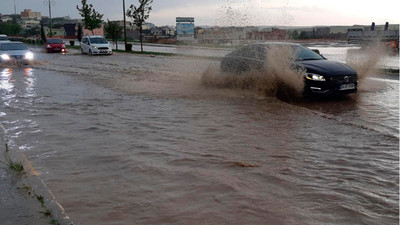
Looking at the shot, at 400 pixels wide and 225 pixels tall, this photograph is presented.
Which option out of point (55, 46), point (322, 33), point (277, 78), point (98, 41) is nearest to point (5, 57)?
point (98, 41)

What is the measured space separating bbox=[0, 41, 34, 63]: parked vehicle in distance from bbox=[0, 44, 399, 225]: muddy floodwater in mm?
12680

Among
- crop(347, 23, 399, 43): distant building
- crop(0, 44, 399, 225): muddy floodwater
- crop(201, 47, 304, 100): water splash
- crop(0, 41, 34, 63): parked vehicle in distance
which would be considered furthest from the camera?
crop(347, 23, 399, 43): distant building

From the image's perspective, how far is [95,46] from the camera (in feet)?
103

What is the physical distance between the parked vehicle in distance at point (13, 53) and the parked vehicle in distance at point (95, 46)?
26.1ft

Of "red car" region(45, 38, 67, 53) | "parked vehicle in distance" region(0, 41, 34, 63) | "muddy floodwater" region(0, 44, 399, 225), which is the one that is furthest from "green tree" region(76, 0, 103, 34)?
"muddy floodwater" region(0, 44, 399, 225)

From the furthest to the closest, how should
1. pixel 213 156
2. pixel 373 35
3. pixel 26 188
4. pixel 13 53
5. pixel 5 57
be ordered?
1. pixel 373 35
2. pixel 13 53
3. pixel 5 57
4. pixel 213 156
5. pixel 26 188

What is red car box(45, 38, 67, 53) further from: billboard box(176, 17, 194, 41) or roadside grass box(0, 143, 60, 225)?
roadside grass box(0, 143, 60, 225)

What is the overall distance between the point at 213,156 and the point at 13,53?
2060 centimetres

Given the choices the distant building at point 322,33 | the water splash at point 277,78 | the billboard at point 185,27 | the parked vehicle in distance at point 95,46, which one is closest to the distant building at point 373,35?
the billboard at point 185,27

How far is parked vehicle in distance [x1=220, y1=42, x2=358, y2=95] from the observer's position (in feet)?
32.6

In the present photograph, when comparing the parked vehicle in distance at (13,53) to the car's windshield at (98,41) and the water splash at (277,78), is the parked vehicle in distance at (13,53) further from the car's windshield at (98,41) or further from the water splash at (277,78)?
the water splash at (277,78)

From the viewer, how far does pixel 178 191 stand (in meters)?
4.37

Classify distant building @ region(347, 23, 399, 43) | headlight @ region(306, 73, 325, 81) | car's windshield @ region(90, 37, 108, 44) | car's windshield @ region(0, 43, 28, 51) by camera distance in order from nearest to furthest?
headlight @ region(306, 73, 325, 81) < car's windshield @ region(0, 43, 28, 51) < car's windshield @ region(90, 37, 108, 44) < distant building @ region(347, 23, 399, 43)

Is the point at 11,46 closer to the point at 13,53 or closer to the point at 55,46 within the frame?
the point at 13,53
